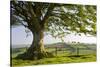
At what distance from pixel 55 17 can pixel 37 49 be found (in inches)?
16.7

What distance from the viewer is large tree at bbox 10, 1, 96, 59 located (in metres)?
2.20

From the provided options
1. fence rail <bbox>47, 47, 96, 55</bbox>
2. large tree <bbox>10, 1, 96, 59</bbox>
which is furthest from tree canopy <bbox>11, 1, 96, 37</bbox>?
fence rail <bbox>47, 47, 96, 55</bbox>

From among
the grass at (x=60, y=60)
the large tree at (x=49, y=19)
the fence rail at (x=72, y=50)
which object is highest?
the large tree at (x=49, y=19)

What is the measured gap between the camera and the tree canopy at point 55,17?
220cm

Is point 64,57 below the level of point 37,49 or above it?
below

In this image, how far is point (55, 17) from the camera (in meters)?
2.32

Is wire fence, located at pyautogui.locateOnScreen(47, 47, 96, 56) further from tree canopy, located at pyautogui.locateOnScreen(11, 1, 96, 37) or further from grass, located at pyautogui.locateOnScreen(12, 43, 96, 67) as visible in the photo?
tree canopy, located at pyautogui.locateOnScreen(11, 1, 96, 37)

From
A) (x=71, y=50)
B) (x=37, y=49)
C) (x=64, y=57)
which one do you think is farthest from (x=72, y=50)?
(x=37, y=49)

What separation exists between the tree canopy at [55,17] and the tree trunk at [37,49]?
83 millimetres

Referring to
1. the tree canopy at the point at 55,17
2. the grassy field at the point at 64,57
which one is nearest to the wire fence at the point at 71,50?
the grassy field at the point at 64,57

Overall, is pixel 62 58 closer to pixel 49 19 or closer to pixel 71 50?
pixel 71 50

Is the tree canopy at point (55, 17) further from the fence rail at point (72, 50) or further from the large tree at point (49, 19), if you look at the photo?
the fence rail at point (72, 50)

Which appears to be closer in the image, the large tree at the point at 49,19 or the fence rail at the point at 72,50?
the large tree at the point at 49,19

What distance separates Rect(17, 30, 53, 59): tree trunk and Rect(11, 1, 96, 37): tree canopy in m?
0.08
